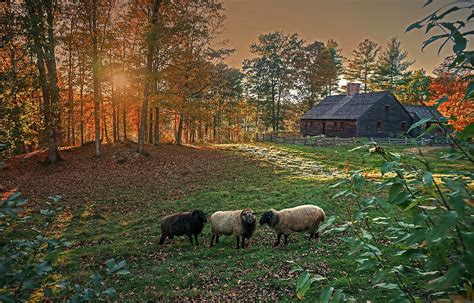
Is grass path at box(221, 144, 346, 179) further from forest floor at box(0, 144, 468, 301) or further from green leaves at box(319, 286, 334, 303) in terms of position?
green leaves at box(319, 286, 334, 303)

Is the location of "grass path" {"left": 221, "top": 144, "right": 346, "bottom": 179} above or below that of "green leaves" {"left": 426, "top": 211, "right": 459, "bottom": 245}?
below

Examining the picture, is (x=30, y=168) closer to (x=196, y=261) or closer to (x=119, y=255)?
(x=119, y=255)

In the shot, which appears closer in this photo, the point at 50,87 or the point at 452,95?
the point at 452,95

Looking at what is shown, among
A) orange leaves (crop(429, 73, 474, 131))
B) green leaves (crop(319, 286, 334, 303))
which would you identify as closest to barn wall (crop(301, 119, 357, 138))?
orange leaves (crop(429, 73, 474, 131))

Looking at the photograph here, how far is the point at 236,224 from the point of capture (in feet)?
36.3

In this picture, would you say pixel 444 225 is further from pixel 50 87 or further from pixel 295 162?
pixel 295 162

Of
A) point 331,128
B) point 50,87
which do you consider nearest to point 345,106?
point 331,128

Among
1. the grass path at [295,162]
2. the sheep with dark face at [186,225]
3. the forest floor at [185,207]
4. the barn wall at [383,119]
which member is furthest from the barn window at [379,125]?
the sheep with dark face at [186,225]

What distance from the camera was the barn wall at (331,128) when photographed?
41.6 meters

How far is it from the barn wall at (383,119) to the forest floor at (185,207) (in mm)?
13080

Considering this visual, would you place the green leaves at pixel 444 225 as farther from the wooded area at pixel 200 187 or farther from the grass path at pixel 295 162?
the grass path at pixel 295 162

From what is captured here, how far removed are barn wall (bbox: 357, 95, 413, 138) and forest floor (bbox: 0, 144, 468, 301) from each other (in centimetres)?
1308

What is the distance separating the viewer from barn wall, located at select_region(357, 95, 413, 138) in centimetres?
4109

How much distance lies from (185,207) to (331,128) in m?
33.7
